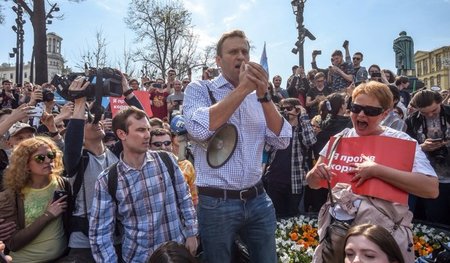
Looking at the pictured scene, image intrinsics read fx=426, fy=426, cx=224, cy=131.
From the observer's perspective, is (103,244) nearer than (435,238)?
Yes

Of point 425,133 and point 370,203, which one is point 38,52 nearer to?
point 425,133

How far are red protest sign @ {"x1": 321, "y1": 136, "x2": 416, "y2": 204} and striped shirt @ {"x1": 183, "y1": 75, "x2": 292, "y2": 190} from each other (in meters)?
0.37

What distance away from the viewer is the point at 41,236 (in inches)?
128

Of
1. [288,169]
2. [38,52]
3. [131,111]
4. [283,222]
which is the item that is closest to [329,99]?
[288,169]

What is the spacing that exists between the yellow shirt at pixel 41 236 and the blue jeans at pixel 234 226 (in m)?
1.42

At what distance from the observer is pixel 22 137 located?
440 cm

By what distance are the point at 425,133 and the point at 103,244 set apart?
3.92 m

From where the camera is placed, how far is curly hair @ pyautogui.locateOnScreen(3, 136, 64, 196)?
10.9 feet

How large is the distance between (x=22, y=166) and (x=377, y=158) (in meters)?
2.63

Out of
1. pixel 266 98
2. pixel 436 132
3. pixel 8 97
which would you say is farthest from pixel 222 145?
pixel 8 97

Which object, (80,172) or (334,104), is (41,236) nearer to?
(80,172)

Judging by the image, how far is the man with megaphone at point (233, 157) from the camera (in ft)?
7.84

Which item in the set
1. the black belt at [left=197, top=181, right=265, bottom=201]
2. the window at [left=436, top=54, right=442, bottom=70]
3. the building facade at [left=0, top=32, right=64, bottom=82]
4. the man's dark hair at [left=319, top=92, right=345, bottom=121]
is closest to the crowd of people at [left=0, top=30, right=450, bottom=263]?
the black belt at [left=197, top=181, right=265, bottom=201]

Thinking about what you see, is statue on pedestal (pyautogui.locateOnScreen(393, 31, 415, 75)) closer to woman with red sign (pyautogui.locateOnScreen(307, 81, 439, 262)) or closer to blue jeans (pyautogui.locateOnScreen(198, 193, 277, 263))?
woman with red sign (pyautogui.locateOnScreen(307, 81, 439, 262))
